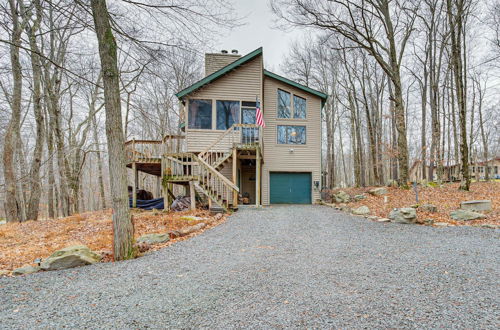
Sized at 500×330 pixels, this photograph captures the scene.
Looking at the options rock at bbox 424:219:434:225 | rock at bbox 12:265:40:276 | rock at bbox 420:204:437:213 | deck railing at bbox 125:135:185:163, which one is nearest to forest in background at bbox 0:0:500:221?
deck railing at bbox 125:135:185:163

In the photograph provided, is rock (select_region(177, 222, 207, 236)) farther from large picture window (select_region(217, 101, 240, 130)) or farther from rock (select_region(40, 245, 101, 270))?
large picture window (select_region(217, 101, 240, 130))

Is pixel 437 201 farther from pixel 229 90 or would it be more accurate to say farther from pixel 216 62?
pixel 216 62

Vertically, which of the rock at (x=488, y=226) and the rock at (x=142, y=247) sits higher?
the rock at (x=142, y=247)

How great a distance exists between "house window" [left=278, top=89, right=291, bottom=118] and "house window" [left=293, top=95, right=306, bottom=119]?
347 millimetres

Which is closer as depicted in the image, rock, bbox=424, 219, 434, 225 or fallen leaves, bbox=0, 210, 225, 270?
fallen leaves, bbox=0, 210, 225, 270

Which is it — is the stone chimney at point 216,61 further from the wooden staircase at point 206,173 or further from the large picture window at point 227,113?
the wooden staircase at point 206,173

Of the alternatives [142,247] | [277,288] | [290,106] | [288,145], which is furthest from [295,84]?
[277,288]

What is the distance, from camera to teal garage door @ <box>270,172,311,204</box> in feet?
42.0

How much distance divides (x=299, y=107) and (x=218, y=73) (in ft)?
15.4

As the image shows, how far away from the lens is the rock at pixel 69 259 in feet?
12.4

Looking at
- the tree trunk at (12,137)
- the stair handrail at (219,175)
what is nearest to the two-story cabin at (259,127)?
the stair handrail at (219,175)

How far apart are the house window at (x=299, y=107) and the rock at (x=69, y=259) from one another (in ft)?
36.9

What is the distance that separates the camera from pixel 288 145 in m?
12.8

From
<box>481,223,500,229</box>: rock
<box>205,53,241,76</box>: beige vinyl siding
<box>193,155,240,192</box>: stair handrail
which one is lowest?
<box>481,223,500,229</box>: rock
